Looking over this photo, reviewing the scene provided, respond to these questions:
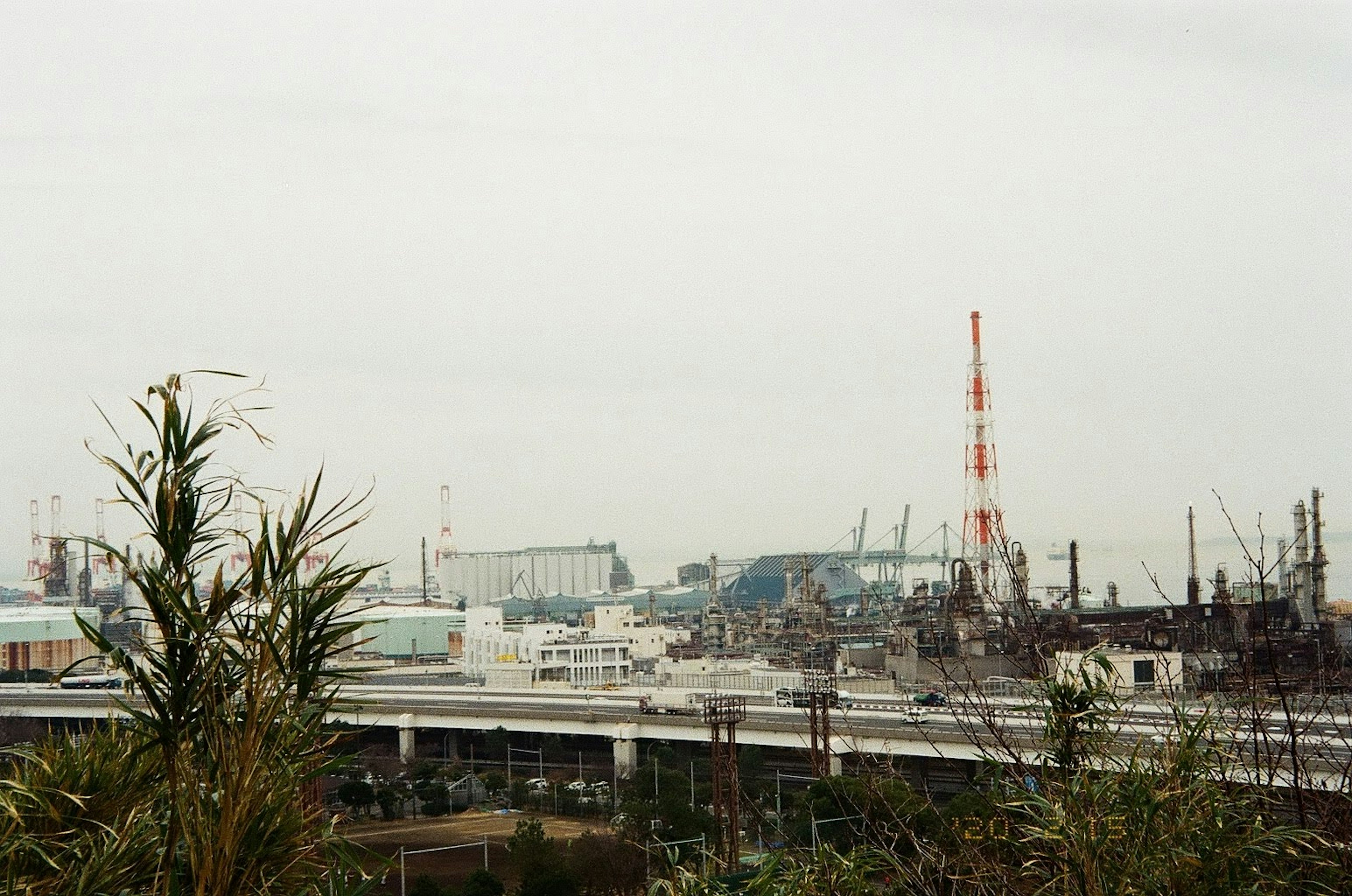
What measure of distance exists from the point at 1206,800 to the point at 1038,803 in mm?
362

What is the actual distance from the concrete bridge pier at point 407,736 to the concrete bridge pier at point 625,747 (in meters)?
3.64

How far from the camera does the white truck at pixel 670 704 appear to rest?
1866 centimetres

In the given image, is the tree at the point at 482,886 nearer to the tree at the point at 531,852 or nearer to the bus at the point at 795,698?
the tree at the point at 531,852

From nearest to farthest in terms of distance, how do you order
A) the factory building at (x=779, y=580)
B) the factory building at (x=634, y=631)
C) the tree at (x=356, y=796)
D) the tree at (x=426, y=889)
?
the tree at (x=426, y=889) < the tree at (x=356, y=796) < the factory building at (x=634, y=631) < the factory building at (x=779, y=580)

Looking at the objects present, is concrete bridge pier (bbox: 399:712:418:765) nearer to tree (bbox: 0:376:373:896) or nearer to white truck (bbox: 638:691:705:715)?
white truck (bbox: 638:691:705:715)

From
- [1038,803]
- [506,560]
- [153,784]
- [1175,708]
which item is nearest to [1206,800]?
[1175,708]

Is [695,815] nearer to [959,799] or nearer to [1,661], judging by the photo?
[959,799]

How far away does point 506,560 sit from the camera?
228 feet

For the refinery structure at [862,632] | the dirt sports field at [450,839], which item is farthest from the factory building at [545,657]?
the dirt sports field at [450,839]

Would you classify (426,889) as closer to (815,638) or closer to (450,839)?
(450,839)

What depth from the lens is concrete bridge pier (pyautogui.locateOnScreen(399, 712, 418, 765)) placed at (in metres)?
19.9

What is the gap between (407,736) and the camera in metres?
20.1

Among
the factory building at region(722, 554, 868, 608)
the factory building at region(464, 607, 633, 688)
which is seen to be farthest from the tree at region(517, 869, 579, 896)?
the factory building at region(722, 554, 868, 608)

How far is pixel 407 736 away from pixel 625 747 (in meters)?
4.06
